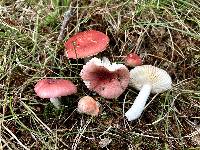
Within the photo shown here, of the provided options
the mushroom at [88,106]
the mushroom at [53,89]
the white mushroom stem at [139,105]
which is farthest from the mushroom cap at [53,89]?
the white mushroom stem at [139,105]

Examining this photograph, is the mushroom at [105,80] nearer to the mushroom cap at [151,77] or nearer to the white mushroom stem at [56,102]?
the mushroom cap at [151,77]

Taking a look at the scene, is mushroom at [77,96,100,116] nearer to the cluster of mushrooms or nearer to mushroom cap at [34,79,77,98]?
the cluster of mushrooms

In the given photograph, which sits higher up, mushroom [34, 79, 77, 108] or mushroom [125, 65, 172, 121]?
mushroom [34, 79, 77, 108]

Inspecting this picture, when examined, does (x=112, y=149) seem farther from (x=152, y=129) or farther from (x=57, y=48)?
(x=57, y=48)

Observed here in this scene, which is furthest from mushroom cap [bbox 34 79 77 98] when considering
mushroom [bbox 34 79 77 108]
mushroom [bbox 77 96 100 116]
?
mushroom [bbox 77 96 100 116]

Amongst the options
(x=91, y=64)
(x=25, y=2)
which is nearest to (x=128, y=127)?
(x=91, y=64)

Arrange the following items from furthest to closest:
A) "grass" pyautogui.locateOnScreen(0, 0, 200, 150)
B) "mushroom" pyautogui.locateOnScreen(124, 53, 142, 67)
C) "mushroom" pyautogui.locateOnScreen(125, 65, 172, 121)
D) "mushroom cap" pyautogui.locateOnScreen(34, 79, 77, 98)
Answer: "mushroom" pyautogui.locateOnScreen(124, 53, 142, 67) < "mushroom" pyautogui.locateOnScreen(125, 65, 172, 121) < "grass" pyautogui.locateOnScreen(0, 0, 200, 150) < "mushroom cap" pyautogui.locateOnScreen(34, 79, 77, 98)
